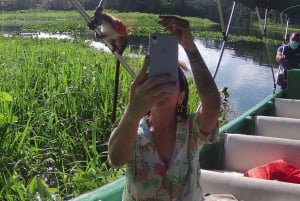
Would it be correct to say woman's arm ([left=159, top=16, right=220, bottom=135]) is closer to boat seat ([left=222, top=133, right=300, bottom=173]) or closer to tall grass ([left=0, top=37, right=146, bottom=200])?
tall grass ([left=0, top=37, right=146, bottom=200])

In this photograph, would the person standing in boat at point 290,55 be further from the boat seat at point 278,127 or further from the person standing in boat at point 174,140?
the person standing in boat at point 174,140

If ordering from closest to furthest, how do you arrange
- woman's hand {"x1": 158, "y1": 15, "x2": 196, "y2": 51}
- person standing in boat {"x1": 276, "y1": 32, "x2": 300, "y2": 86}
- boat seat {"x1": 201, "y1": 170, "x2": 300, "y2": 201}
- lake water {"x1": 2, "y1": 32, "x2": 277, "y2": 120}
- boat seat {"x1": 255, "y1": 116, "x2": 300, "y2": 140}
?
woman's hand {"x1": 158, "y1": 15, "x2": 196, "y2": 51}, boat seat {"x1": 201, "y1": 170, "x2": 300, "y2": 201}, boat seat {"x1": 255, "y1": 116, "x2": 300, "y2": 140}, person standing in boat {"x1": 276, "y1": 32, "x2": 300, "y2": 86}, lake water {"x1": 2, "y1": 32, "x2": 277, "y2": 120}

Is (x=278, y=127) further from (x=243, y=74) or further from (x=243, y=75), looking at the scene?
(x=243, y=74)

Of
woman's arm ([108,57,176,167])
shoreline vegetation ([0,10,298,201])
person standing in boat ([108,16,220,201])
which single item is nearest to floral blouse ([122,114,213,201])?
person standing in boat ([108,16,220,201])

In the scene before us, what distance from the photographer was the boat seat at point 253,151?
9.96ft

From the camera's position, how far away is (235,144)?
313 cm

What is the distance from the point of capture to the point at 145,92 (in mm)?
1286

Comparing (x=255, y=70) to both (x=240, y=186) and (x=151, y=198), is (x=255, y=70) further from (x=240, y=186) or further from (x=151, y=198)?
(x=151, y=198)

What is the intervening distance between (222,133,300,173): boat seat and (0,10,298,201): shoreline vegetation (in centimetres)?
78

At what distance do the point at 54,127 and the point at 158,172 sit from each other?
2.32 m

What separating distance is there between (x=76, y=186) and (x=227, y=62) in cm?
1345

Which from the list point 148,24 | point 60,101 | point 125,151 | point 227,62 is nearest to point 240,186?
point 125,151

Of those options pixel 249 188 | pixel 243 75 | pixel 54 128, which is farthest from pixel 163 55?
pixel 243 75

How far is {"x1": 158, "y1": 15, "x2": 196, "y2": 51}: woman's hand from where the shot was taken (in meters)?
1.56
